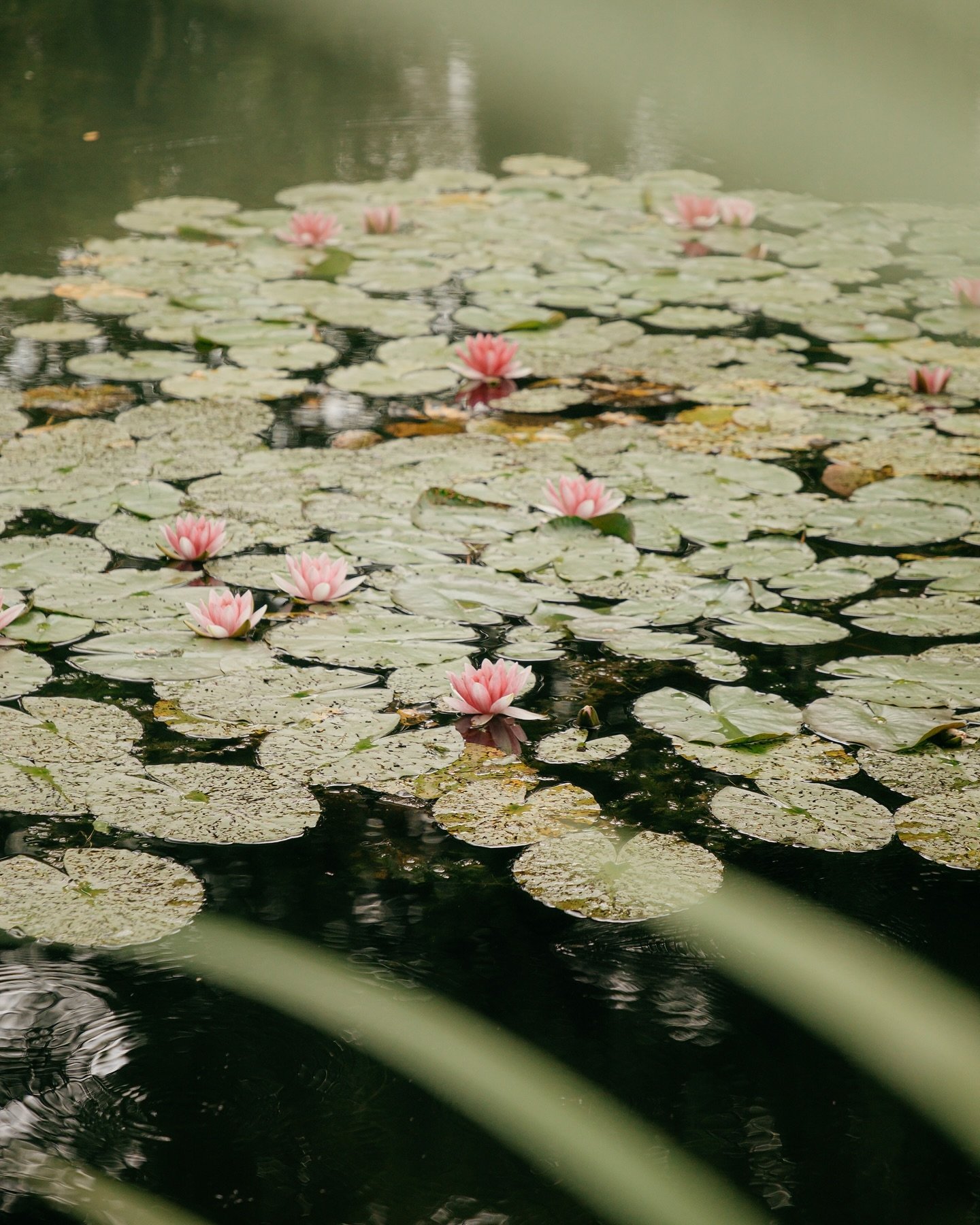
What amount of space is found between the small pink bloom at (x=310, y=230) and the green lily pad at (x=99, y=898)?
9.16 ft

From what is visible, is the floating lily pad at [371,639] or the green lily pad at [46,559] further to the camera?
the green lily pad at [46,559]

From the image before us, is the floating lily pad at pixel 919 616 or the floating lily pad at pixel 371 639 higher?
the floating lily pad at pixel 919 616

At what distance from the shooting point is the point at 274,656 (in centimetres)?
165

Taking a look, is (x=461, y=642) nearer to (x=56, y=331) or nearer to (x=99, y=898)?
(x=99, y=898)

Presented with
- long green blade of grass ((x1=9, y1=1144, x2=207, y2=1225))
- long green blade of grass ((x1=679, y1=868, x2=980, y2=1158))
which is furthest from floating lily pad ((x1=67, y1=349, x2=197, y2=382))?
long green blade of grass ((x1=9, y1=1144, x2=207, y2=1225))

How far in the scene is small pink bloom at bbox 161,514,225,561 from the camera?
186 cm

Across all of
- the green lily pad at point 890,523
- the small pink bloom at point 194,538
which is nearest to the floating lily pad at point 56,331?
the small pink bloom at point 194,538

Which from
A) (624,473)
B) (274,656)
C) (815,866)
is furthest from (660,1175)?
(624,473)

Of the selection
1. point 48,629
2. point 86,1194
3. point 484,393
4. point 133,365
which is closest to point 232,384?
point 133,365

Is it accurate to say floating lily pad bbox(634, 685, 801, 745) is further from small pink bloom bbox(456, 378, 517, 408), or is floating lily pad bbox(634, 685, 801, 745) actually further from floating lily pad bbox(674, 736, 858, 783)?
small pink bloom bbox(456, 378, 517, 408)

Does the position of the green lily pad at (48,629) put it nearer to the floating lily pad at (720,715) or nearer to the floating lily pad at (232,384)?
the floating lily pad at (720,715)

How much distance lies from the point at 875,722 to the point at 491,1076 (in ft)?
2.44

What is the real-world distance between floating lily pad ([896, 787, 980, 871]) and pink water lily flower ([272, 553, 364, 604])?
828 mm

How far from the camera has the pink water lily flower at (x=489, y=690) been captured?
4.81 feet
